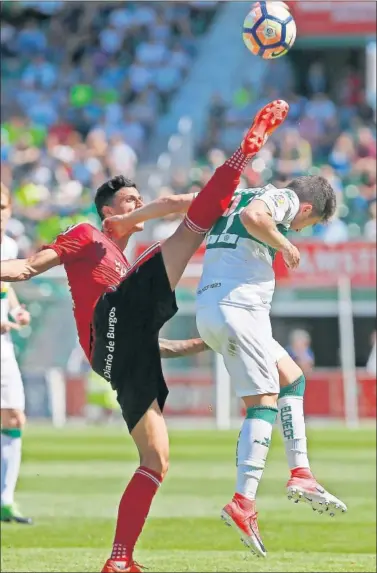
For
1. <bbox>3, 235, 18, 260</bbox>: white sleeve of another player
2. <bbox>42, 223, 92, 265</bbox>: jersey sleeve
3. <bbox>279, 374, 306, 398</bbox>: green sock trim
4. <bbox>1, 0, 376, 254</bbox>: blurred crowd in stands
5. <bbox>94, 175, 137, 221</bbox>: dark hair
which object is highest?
<bbox>1, 0, 376, 254</bbox>: blurred crowd in stands

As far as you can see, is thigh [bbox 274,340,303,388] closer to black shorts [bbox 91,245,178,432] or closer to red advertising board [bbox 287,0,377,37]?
black shorts [bbox 91,245,178,432]

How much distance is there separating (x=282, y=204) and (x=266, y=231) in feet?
1.15

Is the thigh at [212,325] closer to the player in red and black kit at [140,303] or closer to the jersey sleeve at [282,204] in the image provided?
the player in red and black kit at [140,303]

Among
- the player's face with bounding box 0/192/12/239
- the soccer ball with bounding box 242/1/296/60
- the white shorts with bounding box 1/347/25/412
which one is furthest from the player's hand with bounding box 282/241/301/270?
the white shorts with bounding box 1/347/25/412

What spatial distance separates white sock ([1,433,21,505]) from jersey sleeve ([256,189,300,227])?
16.2 ft

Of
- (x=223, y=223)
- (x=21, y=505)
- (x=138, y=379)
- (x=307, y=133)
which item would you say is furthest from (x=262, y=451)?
(x=307, y=133)

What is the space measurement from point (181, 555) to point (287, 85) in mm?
20810

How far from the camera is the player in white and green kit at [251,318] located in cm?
849

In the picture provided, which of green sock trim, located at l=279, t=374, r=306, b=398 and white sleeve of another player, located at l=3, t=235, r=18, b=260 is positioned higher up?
white sleeve of another player, located at l=3, t=235, r=18, b=260

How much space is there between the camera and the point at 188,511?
13781 mm

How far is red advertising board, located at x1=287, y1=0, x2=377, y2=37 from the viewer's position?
2873 cm

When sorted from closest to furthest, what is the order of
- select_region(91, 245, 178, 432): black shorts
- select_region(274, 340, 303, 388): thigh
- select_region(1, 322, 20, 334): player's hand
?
select_region(91, 245, 178, 432): black shorts, select_region(274, 340, 303, 388): thigh, select_region(1, 322, 20, 334): player's hand

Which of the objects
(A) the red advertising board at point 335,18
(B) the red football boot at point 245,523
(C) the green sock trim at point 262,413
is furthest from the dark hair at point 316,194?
(A) the red advertising board at point 335,18

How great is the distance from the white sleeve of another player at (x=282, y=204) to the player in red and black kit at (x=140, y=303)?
0.23 m
